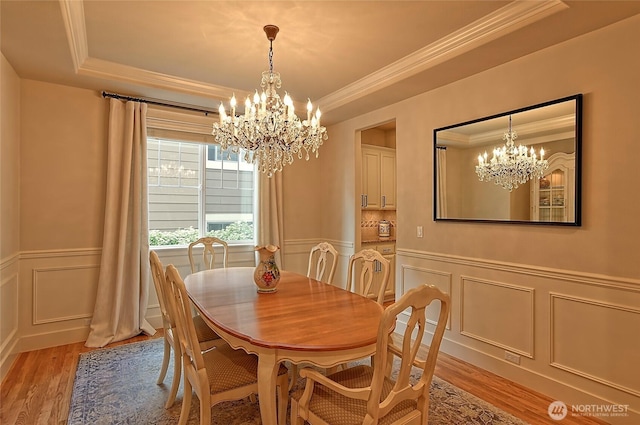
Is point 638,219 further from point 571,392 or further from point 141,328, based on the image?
point 141,328

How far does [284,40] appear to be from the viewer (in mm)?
2752

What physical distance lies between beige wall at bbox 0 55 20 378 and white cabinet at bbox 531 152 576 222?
13.6 ft

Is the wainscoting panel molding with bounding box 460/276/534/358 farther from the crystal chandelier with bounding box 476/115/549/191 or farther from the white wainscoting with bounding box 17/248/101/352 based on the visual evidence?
the white wainscoting with bounding box 17/248/101/352

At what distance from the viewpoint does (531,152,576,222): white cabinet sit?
8.07 ft

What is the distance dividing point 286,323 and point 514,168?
2.22m

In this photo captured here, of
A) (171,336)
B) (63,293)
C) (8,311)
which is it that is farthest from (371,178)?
(8,311)

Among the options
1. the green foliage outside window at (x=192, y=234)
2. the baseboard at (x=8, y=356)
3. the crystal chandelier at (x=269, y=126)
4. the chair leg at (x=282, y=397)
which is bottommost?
the baseboard at (x=8, y=356)

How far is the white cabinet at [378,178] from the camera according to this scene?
521 centimetres

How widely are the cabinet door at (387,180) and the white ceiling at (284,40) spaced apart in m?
1.78

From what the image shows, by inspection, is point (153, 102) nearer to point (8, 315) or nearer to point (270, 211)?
point (270, 211)

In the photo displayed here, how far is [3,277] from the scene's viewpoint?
279 centimetres

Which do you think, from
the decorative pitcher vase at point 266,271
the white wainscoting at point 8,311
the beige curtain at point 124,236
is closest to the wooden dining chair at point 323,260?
the decorative pitcher vase at point 266,271

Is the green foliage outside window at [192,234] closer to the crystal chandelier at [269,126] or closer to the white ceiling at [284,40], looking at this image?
Result: the white ceiling at [284,40]

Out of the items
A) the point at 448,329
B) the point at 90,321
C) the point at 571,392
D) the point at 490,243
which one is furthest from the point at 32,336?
the point at 571,392
